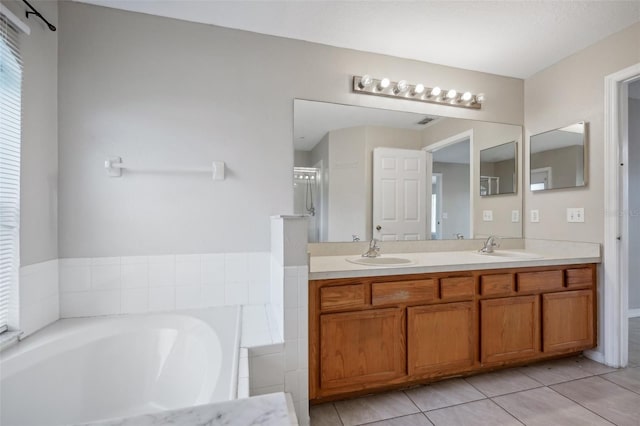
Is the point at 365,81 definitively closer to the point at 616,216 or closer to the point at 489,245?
the point at 489,245

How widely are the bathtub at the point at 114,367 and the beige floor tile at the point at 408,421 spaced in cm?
91

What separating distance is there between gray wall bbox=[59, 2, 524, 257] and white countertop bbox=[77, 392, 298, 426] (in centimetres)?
146

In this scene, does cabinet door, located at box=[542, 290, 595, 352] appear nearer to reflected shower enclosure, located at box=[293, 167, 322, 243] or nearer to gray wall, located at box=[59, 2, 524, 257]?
reflected shower enclosure, located at box=[293, 167, 322, 243]

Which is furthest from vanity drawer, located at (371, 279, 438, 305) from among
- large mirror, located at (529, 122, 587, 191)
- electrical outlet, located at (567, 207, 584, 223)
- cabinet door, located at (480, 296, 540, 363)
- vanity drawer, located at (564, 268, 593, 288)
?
large mirror, located at (529, 122, 587, 191)

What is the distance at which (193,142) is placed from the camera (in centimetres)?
192

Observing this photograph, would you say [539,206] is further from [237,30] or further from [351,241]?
[237,30]

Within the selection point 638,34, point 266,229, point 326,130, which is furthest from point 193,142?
point 638,34

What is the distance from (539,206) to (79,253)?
136 inches

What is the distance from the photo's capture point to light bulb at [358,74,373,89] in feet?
7.16

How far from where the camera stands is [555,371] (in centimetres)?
206

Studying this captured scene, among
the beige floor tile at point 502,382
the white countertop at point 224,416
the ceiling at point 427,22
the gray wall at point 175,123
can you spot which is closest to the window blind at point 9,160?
the gray wall at point 175,123

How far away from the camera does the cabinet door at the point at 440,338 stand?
5.85 feet

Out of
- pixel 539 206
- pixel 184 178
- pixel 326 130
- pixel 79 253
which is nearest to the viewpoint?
pixel 79 253

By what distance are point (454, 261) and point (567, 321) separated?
1.01 meters
